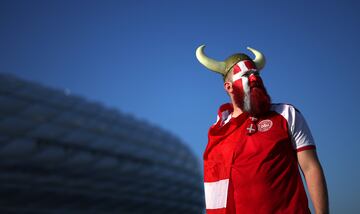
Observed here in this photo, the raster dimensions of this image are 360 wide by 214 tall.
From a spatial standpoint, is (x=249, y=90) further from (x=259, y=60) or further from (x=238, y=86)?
(x=259, y=60)

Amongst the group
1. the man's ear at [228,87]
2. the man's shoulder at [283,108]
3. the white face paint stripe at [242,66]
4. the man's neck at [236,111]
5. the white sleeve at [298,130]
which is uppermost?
the white face paint stripe at [242,66]

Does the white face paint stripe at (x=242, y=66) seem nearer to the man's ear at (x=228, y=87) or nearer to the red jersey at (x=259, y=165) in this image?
the man's ear at (x=228, y=87)

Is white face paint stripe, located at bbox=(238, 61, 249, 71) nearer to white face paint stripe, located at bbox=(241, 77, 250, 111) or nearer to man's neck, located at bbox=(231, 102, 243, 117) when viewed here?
white face paint stripe, located at bbox=(241, 77, 250, 111)

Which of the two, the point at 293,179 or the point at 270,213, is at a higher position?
the point at 293,179

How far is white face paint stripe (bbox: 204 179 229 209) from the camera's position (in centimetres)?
169

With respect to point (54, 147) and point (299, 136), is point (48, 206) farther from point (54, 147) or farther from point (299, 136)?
point (299, 136)

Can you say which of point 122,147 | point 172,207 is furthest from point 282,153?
point 172,207

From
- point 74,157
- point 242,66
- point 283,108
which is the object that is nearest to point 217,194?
point 283,108

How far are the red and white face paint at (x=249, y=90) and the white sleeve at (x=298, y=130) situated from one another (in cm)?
10

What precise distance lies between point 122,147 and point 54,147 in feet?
10.8

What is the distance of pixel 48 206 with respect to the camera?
499 inches

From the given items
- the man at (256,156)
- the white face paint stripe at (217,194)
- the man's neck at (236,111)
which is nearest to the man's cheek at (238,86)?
the man at (256,156)

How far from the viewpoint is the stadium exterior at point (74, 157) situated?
10875 millimetres

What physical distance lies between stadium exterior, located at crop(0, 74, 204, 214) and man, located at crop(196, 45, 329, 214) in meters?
9.63
